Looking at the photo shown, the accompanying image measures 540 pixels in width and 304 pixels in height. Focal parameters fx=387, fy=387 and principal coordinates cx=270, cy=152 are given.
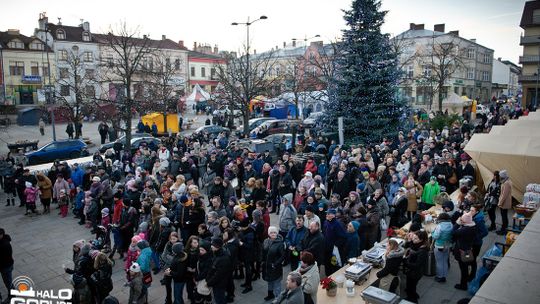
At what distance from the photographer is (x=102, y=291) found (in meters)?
7.14

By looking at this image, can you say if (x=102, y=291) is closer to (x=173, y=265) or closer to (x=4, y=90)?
(x=173, y=265)

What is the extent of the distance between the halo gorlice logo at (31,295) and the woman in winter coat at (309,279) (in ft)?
14.5

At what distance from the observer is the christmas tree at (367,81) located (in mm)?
20703

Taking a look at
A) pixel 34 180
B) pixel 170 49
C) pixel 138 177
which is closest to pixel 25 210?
pixel 34 180

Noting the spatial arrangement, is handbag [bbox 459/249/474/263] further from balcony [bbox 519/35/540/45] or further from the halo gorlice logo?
balcony [bbox 519/35/540/45]

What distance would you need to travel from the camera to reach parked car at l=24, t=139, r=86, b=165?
2294 cm

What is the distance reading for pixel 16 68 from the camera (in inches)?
2041

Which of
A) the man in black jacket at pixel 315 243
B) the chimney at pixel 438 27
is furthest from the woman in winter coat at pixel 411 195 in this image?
the chimney at pixel 438 27

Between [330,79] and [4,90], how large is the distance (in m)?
47.1

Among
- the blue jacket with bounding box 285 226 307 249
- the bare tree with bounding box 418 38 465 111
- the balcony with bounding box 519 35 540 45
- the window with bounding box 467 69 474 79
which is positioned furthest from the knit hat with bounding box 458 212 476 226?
the window with bounding box 467 69 474 79

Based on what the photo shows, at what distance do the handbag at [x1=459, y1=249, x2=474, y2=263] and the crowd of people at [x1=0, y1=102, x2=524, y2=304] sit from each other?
0.02 m

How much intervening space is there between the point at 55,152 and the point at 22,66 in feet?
121

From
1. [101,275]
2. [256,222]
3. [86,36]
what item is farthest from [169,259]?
[86,36]

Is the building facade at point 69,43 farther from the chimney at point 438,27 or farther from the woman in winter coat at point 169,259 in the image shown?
the chimney at point 438,27
